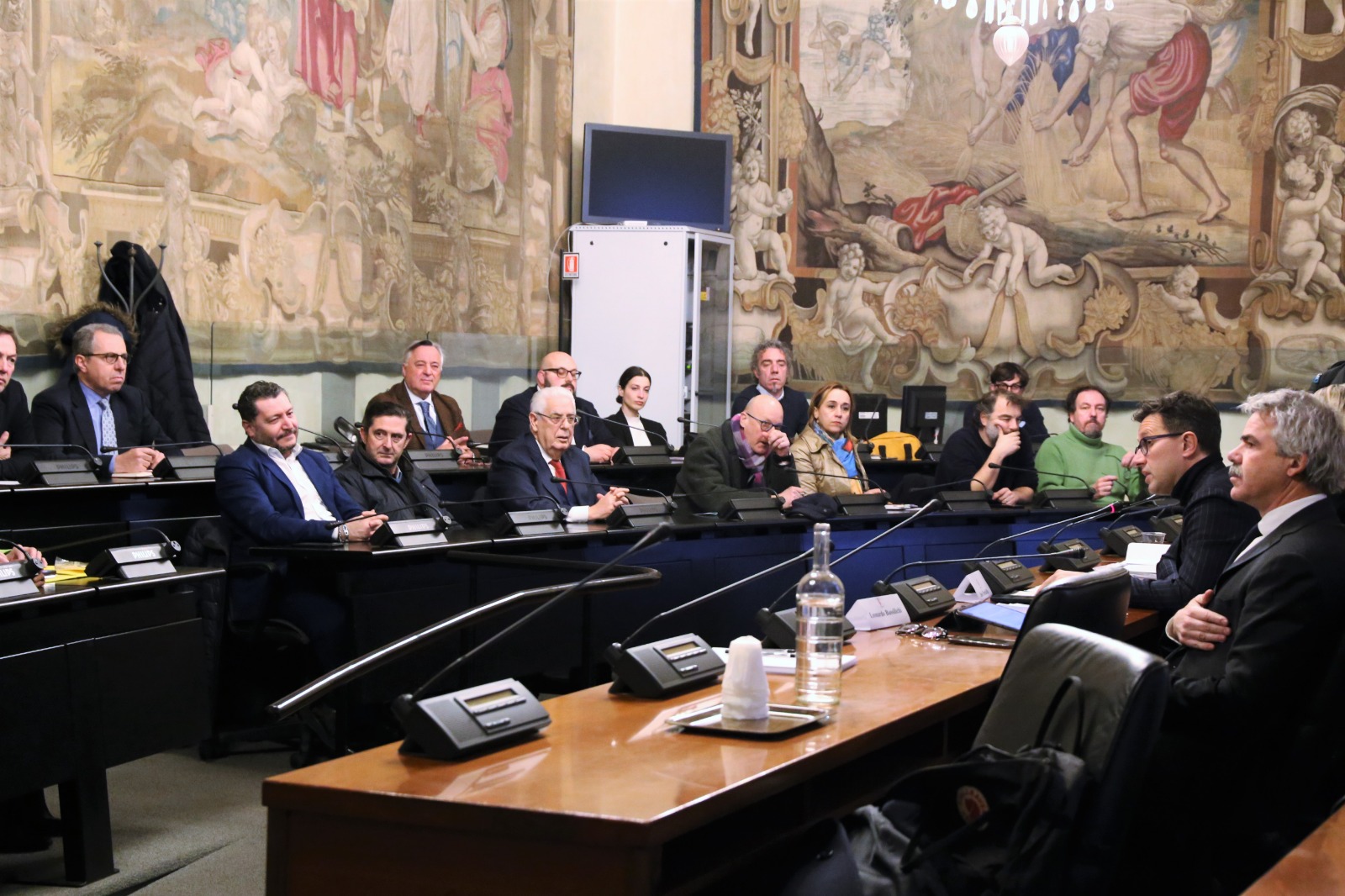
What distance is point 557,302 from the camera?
10.6m

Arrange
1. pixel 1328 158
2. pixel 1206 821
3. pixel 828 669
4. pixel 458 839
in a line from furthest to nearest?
pixel 1328 158 < pixel 1206 821 < pixel 828 669 < pixel 458 839

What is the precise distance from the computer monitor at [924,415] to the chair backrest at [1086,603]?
687 cm

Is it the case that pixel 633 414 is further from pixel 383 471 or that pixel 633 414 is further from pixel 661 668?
pixel 661 668

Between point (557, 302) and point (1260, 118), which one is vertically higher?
point (1260, 118)

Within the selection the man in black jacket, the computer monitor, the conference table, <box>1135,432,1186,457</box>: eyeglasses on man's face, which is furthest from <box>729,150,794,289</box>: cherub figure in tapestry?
the conference table

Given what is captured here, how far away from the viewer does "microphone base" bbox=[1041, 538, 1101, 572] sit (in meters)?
4.87

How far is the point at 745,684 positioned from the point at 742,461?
4.52 m

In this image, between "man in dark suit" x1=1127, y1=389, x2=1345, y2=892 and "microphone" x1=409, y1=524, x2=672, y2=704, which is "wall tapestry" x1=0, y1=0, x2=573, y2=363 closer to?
"microphone" x1=409, y1=524, x2=672, y2=704

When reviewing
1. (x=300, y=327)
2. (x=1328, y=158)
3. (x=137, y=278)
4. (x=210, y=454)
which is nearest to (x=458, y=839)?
(x=210, y=454)

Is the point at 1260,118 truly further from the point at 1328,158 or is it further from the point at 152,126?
the point at 152,126

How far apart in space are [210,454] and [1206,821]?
15.0 feet

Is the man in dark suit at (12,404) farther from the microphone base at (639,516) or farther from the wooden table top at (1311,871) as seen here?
the wooden table top at (1311,871)

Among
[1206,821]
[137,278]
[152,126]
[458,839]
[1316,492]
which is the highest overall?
[152,126]

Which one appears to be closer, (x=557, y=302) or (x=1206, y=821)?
(x=1206, y=821)
